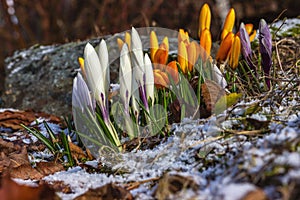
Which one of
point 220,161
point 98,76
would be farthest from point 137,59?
point 220,161

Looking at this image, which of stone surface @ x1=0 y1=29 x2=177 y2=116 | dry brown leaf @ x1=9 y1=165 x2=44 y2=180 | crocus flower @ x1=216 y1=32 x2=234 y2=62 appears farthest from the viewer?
stone surface @ x1=0 y1=29 x2=177 y2=116

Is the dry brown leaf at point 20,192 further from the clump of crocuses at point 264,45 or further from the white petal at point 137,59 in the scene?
the clump of crocuses at point 264,45

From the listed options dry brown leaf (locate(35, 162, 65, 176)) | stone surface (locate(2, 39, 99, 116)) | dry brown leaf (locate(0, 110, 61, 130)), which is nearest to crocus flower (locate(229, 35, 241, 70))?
dry brown leaf (locate(35, 162, 65, 176))

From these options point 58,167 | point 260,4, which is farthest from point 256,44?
point 260,4

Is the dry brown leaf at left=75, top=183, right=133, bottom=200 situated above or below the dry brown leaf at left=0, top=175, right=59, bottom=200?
below

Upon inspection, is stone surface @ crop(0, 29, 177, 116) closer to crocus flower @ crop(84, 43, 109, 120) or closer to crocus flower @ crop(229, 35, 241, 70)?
crocus flower @ crop(229, 35, 241, 70)

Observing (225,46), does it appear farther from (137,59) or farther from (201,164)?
(201,164)

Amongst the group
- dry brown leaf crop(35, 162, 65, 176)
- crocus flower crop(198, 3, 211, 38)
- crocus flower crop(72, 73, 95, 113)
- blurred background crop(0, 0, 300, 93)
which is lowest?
dry brown leaf crop(35, 162, 65, 176)
